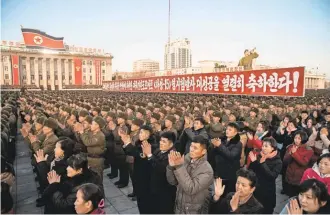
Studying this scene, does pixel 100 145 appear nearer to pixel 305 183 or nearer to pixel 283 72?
pixel 305 183

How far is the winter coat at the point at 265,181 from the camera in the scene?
3299 mm

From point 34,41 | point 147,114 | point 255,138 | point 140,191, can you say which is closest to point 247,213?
point 140,191

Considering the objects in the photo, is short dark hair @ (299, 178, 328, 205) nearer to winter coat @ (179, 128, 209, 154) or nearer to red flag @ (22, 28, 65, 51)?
winter coat @ (179, 128, 209, 154)

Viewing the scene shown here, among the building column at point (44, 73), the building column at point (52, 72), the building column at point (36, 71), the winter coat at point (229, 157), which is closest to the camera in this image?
the winter coat at point (229, 157)

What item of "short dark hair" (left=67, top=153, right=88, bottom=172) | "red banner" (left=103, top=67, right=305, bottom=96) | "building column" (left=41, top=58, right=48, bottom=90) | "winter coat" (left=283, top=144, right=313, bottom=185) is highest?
"building column" (left=41, top=58, right=48, bottom=90)

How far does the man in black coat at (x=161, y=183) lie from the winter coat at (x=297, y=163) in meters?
2.43

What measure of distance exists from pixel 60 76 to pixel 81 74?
5679 millimetres

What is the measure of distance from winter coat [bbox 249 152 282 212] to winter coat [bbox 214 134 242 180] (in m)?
0.47

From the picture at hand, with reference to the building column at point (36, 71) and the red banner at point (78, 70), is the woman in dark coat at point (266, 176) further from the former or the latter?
the building column at point (36, 71)

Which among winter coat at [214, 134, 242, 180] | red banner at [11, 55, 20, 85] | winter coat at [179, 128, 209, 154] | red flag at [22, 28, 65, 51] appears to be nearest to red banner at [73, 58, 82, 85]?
red flag at [22, 28, 65, 51]

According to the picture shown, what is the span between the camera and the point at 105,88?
40.1 meters

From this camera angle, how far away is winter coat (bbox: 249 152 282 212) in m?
3.30

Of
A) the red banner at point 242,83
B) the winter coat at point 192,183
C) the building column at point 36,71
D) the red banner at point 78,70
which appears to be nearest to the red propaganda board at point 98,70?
the red banner at point 78,70

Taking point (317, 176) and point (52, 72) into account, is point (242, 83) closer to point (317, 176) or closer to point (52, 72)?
point (317, 176)
